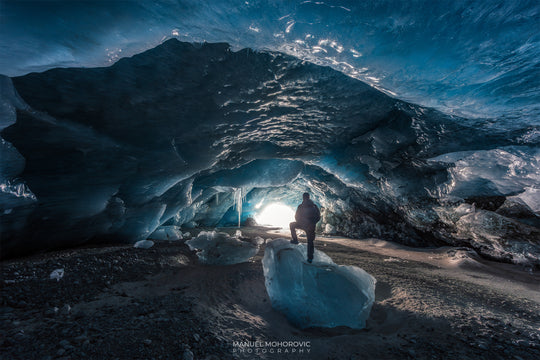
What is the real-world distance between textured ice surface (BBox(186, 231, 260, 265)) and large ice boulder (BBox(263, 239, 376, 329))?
187 cm

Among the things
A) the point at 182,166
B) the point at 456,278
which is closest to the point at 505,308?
the point at 456,278

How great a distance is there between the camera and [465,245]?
8.20 metres

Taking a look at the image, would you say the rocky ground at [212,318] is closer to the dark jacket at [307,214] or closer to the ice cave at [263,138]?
the ice cave at [263,138]

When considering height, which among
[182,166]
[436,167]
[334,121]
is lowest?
[182,166]

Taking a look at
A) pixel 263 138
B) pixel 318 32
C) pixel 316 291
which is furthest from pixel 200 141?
pixel 316 291

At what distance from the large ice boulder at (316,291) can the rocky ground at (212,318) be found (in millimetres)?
170

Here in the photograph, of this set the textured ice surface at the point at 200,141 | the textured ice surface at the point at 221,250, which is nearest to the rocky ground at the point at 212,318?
the textured ice surface at the point at 221,250

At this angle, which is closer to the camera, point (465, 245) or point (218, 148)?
point (218, 148)

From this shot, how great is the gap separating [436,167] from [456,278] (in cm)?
376

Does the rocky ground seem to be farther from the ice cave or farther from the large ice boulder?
the large ice boulder

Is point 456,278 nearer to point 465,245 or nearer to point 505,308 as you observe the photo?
point 505,308

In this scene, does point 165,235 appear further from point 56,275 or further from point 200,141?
point 56,275

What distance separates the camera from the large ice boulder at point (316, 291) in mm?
3004

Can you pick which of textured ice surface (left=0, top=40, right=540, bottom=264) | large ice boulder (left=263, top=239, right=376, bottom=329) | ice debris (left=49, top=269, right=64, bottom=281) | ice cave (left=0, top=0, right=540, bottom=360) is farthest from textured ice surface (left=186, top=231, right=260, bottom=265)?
textured ice surface (left=0, top=40, right=540, bottom=264)
